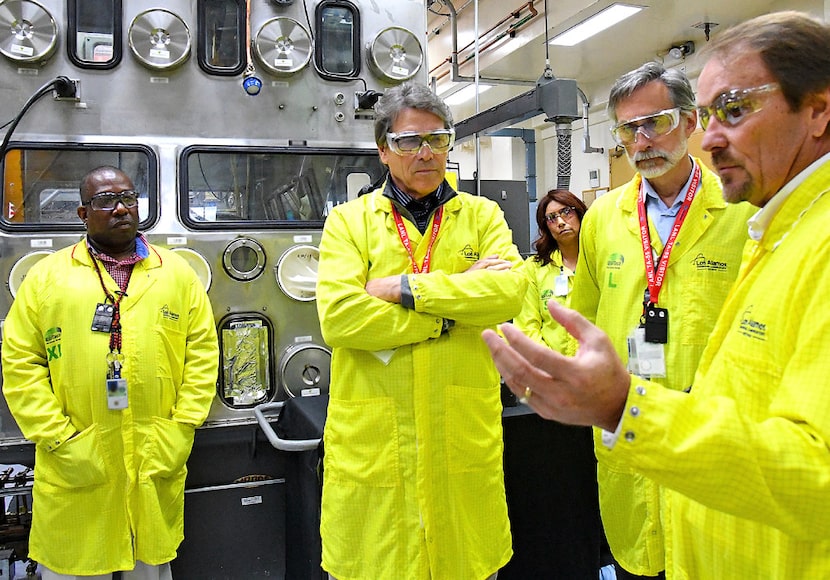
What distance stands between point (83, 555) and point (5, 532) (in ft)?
2.20

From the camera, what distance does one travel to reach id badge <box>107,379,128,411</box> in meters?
2.15

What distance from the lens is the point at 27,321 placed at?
221 cm

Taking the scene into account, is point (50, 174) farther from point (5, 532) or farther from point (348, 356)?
point (348, 356)

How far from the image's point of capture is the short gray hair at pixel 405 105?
6.00ft

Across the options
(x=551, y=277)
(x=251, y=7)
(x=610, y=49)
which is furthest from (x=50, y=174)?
(x=610, y=49)

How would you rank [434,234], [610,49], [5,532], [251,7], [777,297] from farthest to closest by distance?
1. [610,49]
2. [251,7]
3. [5,532]
4. [434,234]
5. [777,297]

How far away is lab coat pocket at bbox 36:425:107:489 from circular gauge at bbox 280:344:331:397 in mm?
853

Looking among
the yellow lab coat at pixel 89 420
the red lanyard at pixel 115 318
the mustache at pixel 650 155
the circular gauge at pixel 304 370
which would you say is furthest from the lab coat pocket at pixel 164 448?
the mustache at pixel 650 155

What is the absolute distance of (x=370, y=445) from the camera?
1.70 m

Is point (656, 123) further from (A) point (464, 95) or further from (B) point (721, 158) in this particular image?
(A) point (464, 95)

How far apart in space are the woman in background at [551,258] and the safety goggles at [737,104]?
195 centimetres

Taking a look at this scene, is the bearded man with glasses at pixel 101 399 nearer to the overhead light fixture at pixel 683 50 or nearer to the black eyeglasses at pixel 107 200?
the black eyeglasses at pixel 107 200

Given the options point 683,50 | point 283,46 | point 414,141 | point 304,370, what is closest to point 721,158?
point 414,141

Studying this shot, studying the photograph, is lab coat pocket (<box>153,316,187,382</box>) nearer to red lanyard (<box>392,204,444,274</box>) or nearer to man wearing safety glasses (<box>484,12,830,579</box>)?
red lanyard (<box>392,204,444,274</box>)
